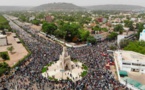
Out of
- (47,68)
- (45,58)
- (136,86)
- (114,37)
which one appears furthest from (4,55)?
(114,37)

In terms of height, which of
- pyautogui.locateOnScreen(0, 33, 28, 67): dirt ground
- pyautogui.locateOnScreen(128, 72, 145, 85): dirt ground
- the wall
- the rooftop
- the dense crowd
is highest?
the rooftop

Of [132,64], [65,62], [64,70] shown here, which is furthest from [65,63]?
[132,64]

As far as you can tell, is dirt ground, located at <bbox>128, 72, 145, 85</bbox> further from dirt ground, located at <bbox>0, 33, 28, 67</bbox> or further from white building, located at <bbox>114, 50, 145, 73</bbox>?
dirt ground, located at <bbox>0, 33, 28, 67</bbox>

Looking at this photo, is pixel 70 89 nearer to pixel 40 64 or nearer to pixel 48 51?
pixel 40 64

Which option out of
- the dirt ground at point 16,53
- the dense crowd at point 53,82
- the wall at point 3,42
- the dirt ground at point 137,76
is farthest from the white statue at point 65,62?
the wall at point 3,42

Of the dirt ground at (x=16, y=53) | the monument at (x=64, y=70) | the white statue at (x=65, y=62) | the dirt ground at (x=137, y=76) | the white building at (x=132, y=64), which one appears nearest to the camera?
the dirt ground at (x=137, y=76)

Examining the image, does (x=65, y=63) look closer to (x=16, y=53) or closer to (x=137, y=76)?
(x=137, y=76)

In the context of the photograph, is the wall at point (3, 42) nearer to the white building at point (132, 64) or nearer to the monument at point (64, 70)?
the monument at point (64, 70)

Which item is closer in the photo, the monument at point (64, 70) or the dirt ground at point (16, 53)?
the monument at point (64, 70)

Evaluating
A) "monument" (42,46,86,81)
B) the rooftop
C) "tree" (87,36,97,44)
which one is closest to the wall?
"monument" (42,46,86,81)
